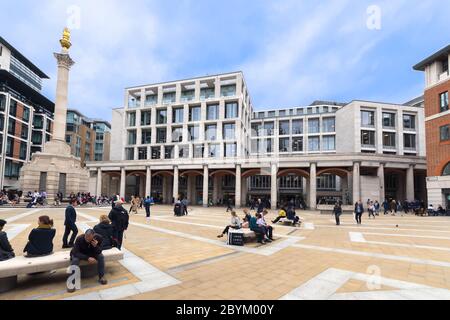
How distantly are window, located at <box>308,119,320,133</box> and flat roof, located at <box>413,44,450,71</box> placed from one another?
2218cm

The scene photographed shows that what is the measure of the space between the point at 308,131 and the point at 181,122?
87.8 feet

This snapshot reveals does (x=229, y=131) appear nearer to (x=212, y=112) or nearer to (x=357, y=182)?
(x=212, y=112)

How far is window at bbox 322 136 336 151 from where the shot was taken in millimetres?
49472

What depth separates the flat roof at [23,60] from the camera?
48.6 metres

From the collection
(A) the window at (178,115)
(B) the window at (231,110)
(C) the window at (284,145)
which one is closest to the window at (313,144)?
(C) the window at (284,145)

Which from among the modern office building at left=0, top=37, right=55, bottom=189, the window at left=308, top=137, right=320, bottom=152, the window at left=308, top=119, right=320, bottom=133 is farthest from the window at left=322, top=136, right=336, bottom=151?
the modern office building at left=0, top=37, right=55, bottom=189

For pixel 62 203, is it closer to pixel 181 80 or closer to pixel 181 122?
pixel 181 122

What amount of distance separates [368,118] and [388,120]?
3.97 metres

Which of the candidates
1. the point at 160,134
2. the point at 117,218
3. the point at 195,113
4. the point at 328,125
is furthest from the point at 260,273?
the point at 328,125

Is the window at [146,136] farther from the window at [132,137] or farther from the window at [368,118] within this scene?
the window at [368,118]

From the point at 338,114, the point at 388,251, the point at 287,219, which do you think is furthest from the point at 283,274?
the point at 338,114

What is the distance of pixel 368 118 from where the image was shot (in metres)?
42.9

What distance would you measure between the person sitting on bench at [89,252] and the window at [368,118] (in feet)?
154
